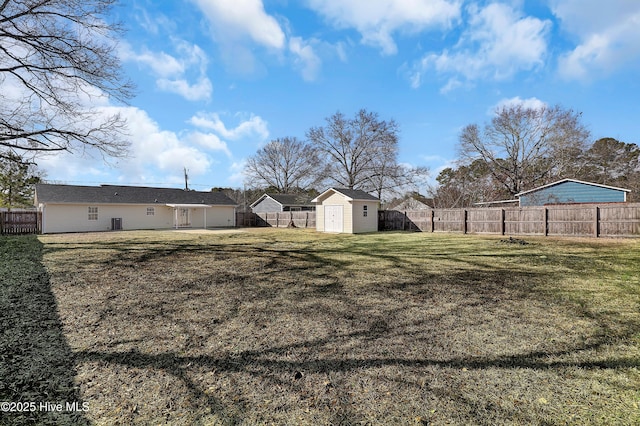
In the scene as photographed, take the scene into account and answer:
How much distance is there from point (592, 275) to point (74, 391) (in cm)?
887

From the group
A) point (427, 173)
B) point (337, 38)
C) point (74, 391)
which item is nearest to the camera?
point (74, 391)

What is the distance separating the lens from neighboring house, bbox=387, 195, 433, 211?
134 ft

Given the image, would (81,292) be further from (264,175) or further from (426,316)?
(264,175)

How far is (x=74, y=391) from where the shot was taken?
246cm

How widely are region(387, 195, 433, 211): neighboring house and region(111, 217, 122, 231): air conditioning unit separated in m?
30.3

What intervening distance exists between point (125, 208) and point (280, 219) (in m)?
12.0

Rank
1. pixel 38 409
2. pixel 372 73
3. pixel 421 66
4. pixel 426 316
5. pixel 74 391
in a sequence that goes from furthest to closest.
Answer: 1. pixel 372 73
2. pixel 421 66
3. pixel 426 316
4. pixel 74 391
5. pixel 38 409

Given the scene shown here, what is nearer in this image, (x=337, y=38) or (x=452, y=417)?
(x=452, y=417)

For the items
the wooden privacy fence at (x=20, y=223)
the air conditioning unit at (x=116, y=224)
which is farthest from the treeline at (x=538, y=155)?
the wooden privacy fence at (x=20, y=223)

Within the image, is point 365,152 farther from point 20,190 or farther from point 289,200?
point 20,190

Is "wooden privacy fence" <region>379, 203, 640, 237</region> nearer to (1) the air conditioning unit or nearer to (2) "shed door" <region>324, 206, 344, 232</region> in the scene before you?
(2) "shed door" <region>324, 206, 344, 232</region>

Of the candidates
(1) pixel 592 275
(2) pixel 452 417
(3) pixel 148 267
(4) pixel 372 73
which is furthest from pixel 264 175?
(2) pixel 452 417

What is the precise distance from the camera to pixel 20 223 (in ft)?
62.2

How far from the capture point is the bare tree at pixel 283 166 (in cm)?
4150
